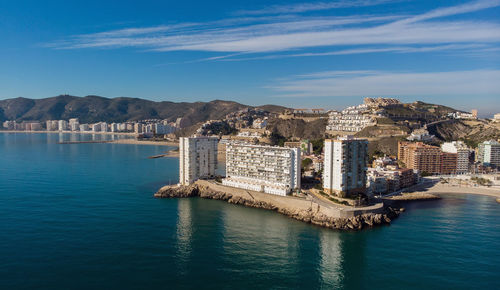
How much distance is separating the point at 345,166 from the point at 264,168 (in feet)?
13.7

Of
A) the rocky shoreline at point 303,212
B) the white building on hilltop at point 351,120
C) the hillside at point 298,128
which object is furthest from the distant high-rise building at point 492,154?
the hillside at point 298,128

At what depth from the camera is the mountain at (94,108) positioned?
105137mm

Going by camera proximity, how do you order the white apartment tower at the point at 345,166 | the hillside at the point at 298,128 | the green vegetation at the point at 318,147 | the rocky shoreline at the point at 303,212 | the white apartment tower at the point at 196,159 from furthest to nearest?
the hillside at the point at 298,128 → the green vegetation at the point at 318,147 → the white apartment tower at the point at 196,159 → the white apartment tower at the point at 345,166 → the rocky shoreline at the point at 303,212

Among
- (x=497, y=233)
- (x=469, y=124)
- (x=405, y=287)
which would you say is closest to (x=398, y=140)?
(x=469, y=124)

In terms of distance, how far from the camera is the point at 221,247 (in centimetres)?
1128

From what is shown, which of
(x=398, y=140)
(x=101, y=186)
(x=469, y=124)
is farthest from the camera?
(x=469, y=124)

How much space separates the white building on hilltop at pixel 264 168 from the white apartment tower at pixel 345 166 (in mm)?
1675

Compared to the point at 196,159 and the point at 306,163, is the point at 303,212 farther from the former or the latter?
the point at 306,163

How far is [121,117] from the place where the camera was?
106500 mm

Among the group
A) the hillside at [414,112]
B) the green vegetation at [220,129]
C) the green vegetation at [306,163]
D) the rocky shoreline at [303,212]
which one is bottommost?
the rocky shoreline at [303,212]

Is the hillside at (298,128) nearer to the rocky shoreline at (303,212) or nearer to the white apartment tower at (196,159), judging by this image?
the white apartment tower at (196,159)

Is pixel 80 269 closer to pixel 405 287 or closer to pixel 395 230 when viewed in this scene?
pixel 405 287

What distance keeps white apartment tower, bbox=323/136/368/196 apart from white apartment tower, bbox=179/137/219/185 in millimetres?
7344

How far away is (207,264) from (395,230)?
7.27 m
